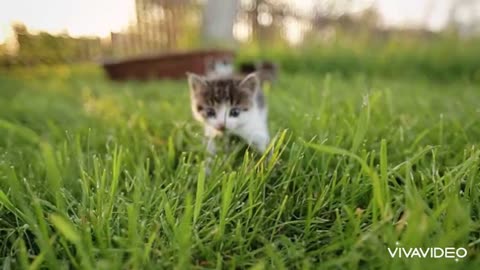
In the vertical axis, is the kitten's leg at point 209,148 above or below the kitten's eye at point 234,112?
below

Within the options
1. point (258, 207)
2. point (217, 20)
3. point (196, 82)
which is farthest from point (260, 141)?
point (217, 20)

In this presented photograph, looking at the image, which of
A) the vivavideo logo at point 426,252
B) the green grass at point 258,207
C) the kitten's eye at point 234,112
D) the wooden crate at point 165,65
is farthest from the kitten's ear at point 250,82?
the wooden crate at point 165,65

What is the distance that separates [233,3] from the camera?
7.95 meters

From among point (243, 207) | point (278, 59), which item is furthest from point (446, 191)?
point (278, 59)

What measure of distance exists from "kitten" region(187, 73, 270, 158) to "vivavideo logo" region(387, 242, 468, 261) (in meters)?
1.09

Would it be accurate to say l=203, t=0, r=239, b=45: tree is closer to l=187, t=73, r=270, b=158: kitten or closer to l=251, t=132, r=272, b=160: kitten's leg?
l=187, t=73, r=270, b=158: kitten

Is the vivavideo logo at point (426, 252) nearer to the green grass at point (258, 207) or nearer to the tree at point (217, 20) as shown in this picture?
the green grass at point (258, 207)

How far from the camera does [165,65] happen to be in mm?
5039

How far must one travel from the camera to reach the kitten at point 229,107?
194 centimetres

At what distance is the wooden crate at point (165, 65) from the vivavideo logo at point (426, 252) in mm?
4038

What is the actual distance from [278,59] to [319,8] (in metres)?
5.26

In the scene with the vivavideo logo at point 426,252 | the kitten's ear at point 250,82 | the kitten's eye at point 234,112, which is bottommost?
the vivavideo logo at point 426,252

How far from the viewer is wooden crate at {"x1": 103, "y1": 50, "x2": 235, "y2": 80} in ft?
16.0

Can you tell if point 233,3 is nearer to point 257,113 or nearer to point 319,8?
point 319,8
